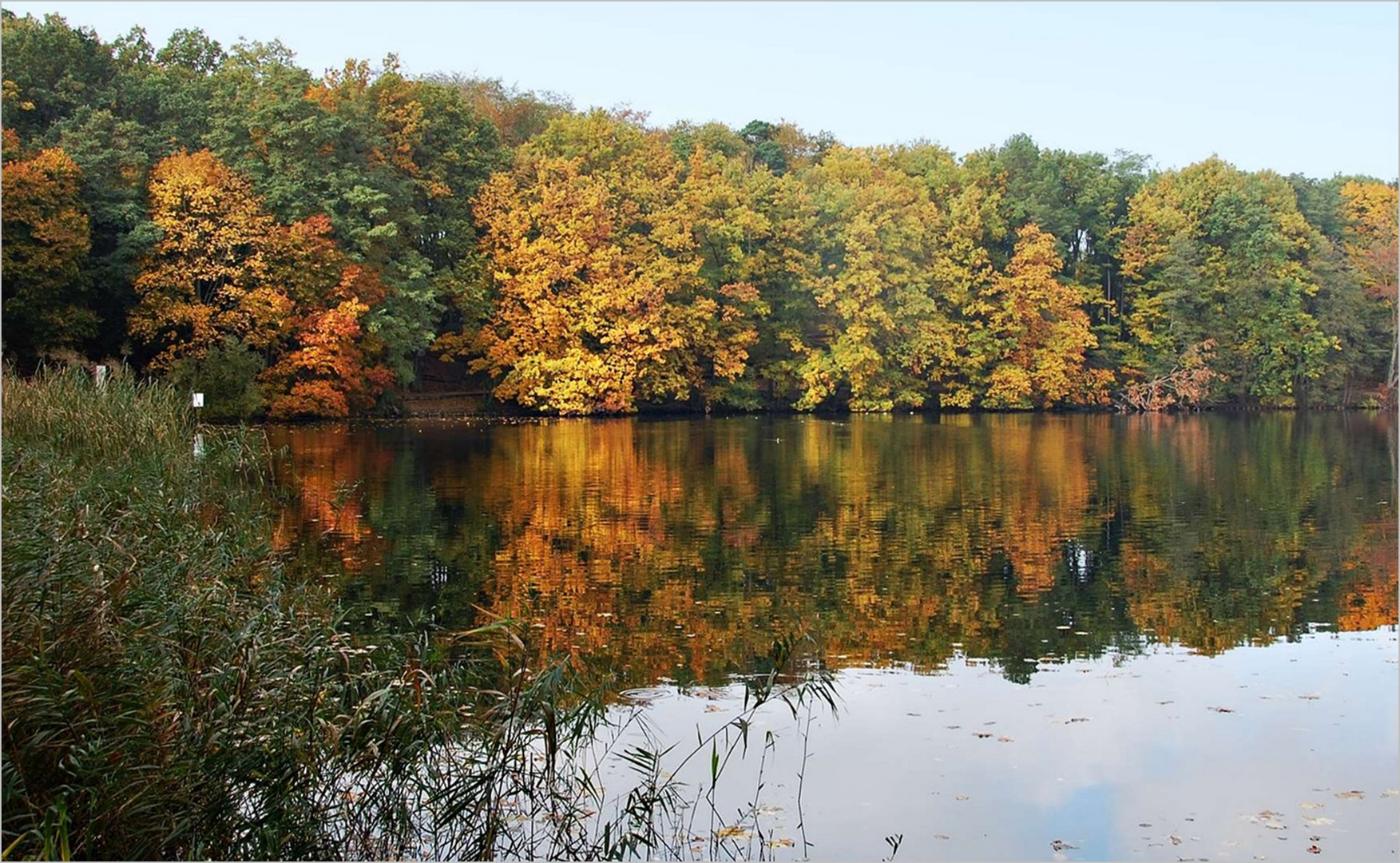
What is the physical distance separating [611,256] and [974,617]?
30866mm

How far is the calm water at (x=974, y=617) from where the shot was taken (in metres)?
5.66

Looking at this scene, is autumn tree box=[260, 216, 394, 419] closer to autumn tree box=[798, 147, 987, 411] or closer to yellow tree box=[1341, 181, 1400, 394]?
autumn tree box=[798, 147, 987, 411]

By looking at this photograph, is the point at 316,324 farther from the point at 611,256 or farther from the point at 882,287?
the point at 882,287

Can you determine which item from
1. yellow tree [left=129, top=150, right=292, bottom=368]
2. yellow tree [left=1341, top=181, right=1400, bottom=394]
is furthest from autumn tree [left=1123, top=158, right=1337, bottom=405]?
yellow tree [left=129, top=150, right=292, bottom=368]

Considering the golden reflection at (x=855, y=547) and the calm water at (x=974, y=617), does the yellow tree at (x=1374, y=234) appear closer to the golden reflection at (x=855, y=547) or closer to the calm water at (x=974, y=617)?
the golden reflection at (x=855, y=547)

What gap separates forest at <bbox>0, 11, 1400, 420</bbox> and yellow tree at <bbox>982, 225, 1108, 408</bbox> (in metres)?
0.12

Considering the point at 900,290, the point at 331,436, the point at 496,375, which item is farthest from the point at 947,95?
the point at 900,290

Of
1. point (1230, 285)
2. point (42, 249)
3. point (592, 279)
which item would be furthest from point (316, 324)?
point (1230, 285)

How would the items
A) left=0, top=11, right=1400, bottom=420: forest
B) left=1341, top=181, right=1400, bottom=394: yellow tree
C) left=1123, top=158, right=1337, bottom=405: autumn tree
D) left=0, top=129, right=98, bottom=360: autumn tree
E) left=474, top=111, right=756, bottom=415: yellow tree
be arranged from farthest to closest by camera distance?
left=1341, top=181, right=1400, bottom=394: yellow tree
left=1123, top=158, right=1337, bottom=405: autumn tree
left=474, top=111, right=756, bottom=415: yellow tree
left=0, top=11, right=1400, bottom=420: forest
left=0, top=129, right=98, bottom=360: autumn tree

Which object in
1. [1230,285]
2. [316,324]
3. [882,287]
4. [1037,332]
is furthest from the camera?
[1230,285]

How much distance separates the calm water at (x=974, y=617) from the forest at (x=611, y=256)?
482 inches

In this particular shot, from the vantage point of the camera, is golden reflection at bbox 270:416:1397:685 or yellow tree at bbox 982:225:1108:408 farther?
yellow tree at bbox 982:225:1108:408

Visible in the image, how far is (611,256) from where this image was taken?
39375 millimetres

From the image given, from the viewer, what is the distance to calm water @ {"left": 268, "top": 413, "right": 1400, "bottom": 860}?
18.6ft
